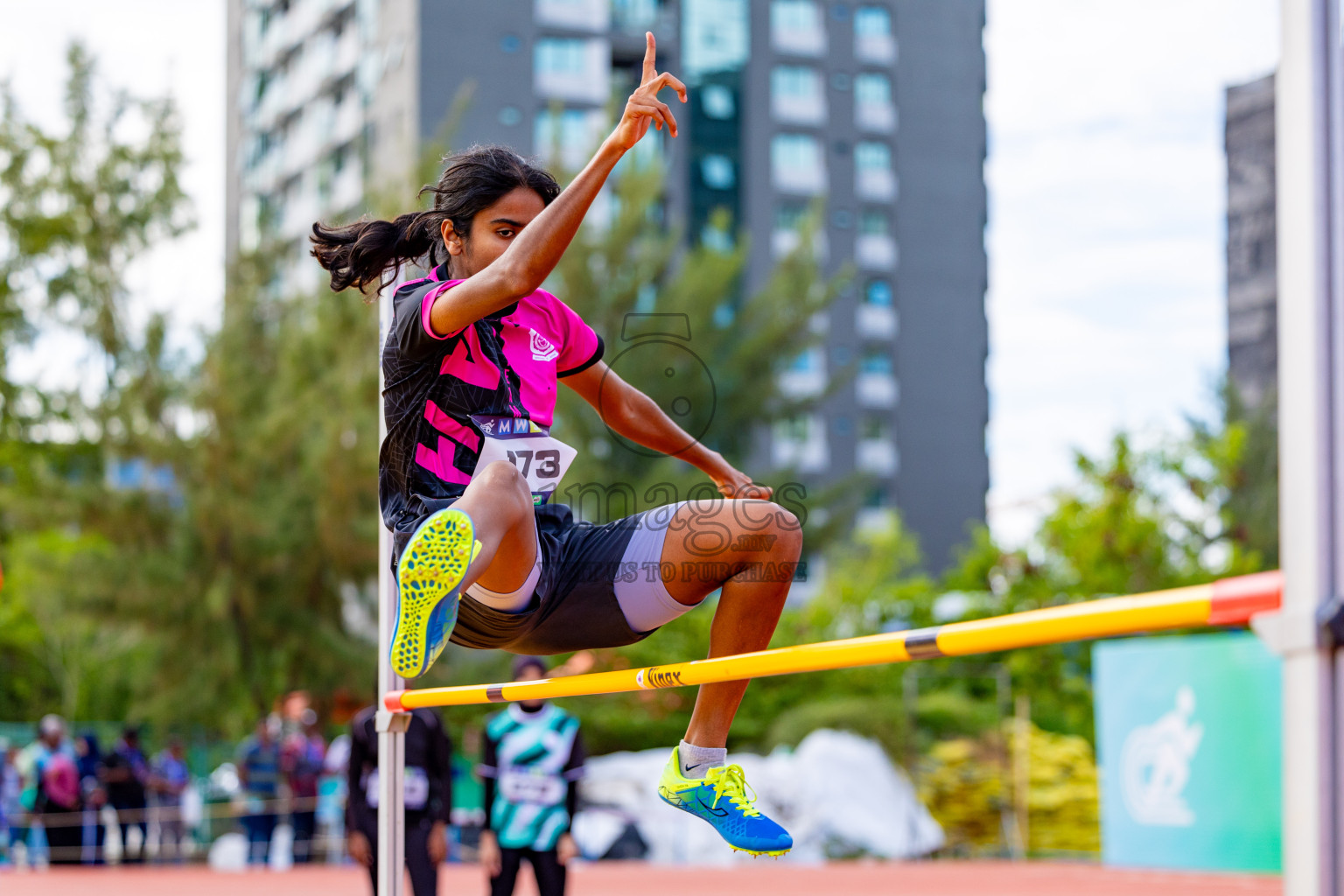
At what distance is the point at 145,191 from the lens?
69.2 ft

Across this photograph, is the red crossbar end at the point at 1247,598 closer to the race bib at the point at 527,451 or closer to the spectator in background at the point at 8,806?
the race bib at the point at 527,451

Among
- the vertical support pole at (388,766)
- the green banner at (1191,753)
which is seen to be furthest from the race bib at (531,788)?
the green banner at (1191,753)

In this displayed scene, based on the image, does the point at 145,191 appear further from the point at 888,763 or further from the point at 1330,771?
the point at 1330,771

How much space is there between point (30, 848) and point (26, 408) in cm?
914

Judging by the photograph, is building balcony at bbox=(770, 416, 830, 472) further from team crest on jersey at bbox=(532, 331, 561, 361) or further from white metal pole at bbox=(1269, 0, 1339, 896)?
white metal pole at bbox=(1269, 0, 1339, 896)

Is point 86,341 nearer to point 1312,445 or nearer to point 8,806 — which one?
point 8,806

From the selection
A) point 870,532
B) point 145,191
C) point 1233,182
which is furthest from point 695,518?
point 1233,182

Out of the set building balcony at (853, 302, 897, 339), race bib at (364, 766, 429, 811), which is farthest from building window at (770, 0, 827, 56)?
race bib at (364, 766, 429, 811)

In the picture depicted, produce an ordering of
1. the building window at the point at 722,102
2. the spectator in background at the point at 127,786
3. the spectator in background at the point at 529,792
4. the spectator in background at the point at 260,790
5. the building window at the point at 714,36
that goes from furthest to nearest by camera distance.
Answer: the building window at the point at 722,102 → the building window at the point at 714,36 → the spectator in background at the point at 260,790 → the spectator in background at the point at 127,786 → the spectator in background at the point at 529,792

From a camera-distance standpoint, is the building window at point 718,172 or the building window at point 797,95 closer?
the building window at point 718,172

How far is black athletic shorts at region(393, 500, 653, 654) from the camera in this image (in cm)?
293

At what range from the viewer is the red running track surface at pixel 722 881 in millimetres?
11367

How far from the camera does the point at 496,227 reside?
3.01m

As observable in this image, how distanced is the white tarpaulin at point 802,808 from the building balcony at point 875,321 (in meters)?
26.6
